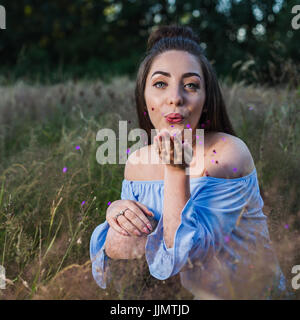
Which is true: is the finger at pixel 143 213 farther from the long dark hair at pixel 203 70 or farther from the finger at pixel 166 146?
the long dark hair at pixel 203 70

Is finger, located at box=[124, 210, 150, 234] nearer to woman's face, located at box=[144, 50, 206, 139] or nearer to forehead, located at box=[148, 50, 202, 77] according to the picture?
woman's face, located at box=[144, 50, 206, 139]

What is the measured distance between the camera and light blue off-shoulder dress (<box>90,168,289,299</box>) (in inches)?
45.1

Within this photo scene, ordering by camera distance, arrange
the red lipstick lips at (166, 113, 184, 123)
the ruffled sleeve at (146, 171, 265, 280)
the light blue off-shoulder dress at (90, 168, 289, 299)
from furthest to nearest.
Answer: the red lipstick lips at (166, 113, 184, 123) < the ruffled sleeve at (146, 171, 265, 280) < the light blue off-shoulder dress at (90, 168, 289, 299)

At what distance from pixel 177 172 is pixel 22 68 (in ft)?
40.3

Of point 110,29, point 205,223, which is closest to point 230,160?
point 205,223

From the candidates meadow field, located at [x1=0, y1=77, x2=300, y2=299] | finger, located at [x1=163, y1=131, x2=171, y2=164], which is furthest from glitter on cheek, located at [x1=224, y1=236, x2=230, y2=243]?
finger, located at [x1=163, y1=131, x2=171, y2=164]

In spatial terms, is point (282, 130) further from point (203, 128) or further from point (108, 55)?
point (108, 55)

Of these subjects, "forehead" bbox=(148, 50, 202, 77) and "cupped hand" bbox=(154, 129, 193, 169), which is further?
"forehead" bbox=(148, 50, 202, 77)

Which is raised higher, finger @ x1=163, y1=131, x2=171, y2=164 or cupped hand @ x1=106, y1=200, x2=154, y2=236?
finger @ x1=163, y1=131, x2=171, y2=164

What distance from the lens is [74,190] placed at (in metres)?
2.16

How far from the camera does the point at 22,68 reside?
482 inches

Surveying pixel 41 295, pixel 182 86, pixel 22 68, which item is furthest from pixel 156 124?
pixel 22 68

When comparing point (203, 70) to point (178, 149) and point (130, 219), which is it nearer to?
point (178, 149)
